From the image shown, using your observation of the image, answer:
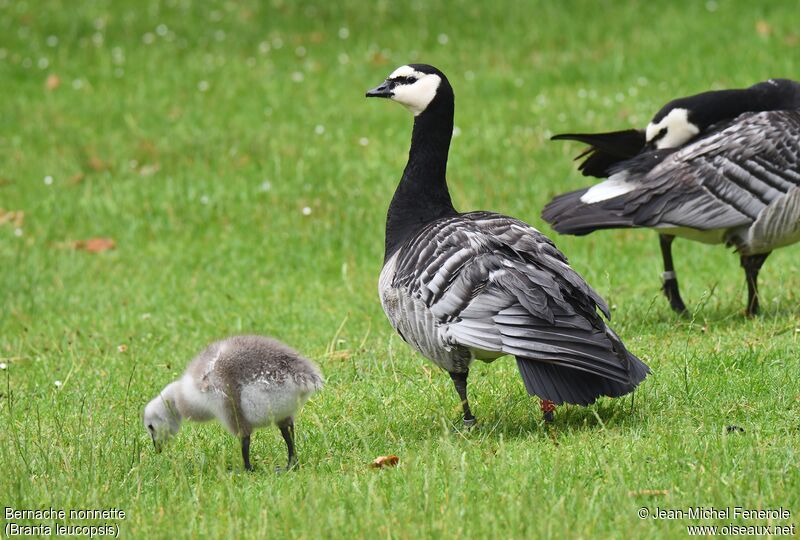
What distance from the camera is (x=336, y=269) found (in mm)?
10664

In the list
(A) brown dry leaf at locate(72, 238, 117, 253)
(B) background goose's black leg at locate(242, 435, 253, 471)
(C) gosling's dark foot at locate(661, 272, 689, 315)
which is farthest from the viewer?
(A) brown dry leaf at locate(72, 238, 117, 253)

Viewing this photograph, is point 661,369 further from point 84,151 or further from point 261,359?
point 84,151

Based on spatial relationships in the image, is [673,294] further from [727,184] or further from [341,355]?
[341,355]

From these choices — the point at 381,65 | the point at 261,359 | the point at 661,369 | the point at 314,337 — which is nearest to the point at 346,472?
the point at 261,359

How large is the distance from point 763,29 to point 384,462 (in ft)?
39.8

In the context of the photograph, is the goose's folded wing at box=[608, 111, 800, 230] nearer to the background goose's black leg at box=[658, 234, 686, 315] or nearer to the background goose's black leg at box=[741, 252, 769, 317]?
the background goose's black leg at box=[741, 252, 769, 317]

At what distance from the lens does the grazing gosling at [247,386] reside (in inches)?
208

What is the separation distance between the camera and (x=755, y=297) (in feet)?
26.1

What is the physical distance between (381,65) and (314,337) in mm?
7829

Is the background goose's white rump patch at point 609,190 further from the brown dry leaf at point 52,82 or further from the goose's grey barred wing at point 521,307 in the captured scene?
the brown dry leaf at point 52,82

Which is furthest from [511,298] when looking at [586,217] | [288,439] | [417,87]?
[586,217]

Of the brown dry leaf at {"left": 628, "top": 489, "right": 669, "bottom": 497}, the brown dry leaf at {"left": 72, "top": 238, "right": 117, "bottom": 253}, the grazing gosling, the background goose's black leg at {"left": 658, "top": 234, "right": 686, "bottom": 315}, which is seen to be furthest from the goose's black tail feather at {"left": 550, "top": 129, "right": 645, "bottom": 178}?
the brown dry leaf at {"left": 72, "top": 238, "right": 117, "bottom": 253}

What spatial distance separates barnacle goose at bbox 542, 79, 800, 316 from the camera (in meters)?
7.72

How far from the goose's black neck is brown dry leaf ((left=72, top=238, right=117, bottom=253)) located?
589 centimetres
